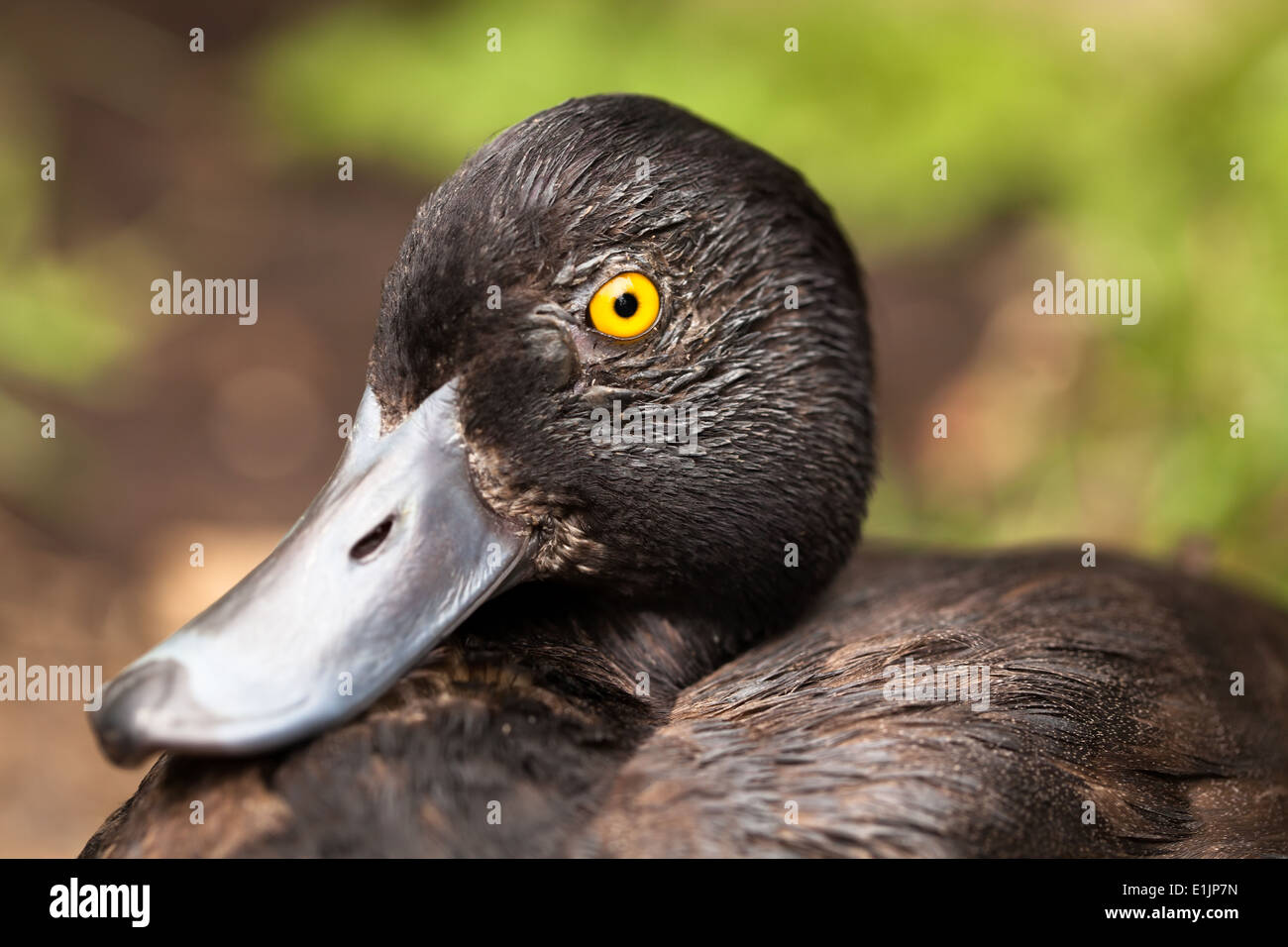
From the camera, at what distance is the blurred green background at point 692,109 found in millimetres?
3994

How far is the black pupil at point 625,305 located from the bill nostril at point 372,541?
1.54ft

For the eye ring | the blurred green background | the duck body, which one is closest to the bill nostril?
the duck body

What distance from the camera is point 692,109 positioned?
4863 mm

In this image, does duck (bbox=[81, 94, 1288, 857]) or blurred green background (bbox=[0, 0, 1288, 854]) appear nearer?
duck (bbox=[81, 94, 1288, 857])

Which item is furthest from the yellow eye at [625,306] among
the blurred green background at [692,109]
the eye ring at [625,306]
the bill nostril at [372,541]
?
the blurred green background at [692,109]

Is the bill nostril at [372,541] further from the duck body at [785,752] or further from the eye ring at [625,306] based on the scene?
the eye ring at [625,306]

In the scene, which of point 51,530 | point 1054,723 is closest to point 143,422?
point 51,530

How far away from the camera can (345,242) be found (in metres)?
5.54

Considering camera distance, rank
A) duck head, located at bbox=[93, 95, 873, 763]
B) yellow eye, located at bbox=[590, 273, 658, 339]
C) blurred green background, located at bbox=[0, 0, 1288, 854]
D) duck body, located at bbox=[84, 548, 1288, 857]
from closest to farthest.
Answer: duck body, located at bbox=[84, 548, 1288, 857], duck head, located at bbox=[93, 95, 873, 763], yellow eye, located at bbox=[590, 273, 658, 339], blurred green background, located at bbox=[0, 0, 1288, 854]

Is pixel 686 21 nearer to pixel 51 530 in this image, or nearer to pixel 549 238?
pixel 51 530

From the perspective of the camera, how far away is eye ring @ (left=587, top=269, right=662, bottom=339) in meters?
2.05

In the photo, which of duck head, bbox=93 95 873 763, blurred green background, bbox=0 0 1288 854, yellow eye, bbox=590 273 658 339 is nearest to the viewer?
duck head, bbox=93 95 873 763

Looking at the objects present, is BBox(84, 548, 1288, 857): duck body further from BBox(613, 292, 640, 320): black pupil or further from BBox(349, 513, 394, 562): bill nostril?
BBox(613, 292, 640, 320): black pupil

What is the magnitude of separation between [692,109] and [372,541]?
331 centimetres
